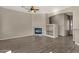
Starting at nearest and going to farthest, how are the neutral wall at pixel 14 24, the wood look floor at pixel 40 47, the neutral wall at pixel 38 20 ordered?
the wood look floor at pixel 40 47
the neutral wall at pixel 14 24
the neutral wall at pixel 38 20

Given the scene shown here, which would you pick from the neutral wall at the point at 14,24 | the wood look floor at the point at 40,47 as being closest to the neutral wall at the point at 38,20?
the neutral wall at the point at 14,24

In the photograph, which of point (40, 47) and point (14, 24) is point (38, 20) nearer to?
point (14, 24)

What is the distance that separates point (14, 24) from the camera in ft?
26.7

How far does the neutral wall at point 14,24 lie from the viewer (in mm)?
7173

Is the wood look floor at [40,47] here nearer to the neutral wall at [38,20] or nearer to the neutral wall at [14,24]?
the neutral wall at [14,24]

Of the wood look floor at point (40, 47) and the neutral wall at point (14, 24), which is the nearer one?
the wood look floor at point (40, 47)

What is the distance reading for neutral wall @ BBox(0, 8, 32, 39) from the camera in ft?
23.5

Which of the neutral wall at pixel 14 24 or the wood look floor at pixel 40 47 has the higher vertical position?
the neutral wall at pixel 14 24

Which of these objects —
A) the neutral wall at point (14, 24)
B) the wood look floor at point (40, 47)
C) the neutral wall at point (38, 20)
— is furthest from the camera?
the neutral wall at point (38, 20)

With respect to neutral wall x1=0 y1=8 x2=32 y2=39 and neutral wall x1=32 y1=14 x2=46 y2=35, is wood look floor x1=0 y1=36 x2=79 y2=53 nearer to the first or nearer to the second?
neutral wall x1=0 y1=8 x2=32 y2=39

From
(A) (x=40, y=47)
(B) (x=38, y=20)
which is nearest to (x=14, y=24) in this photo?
(B) (x=38, y=20)

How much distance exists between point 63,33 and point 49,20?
1577 millimetres

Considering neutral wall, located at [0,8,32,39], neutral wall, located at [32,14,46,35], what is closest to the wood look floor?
neutral wall, located at [0,8,32,39]
